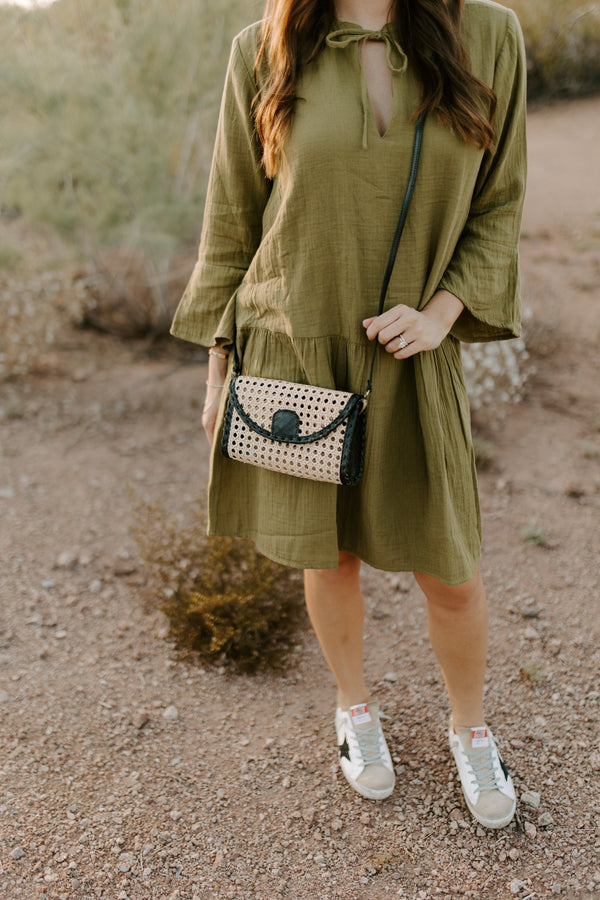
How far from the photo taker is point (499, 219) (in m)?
1.49

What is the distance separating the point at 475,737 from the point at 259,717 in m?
0.70

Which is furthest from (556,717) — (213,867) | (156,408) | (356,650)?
(156,408)

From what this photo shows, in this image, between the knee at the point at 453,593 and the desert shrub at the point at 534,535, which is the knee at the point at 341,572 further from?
the desert shrub at the point at 534,535

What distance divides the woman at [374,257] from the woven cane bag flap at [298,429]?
5 cm

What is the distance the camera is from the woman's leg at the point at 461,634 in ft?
5.41

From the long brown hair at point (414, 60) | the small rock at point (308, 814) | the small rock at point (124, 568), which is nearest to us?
the long brown hair at point (414, 60)

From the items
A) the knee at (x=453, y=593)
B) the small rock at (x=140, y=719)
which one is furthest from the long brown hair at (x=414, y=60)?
the small rock at (x=140, y=719)

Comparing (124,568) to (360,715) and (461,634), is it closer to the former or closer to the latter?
(360,715)

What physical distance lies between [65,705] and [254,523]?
3.27ft

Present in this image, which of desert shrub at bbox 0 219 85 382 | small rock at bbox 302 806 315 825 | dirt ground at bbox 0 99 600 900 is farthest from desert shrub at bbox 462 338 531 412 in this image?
desert shrub at bbox 0 219 85 382

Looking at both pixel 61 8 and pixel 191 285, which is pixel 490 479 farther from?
pixel 61 8

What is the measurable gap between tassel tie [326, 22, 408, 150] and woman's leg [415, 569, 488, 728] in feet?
3.16

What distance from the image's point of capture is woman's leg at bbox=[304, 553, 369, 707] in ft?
5.82

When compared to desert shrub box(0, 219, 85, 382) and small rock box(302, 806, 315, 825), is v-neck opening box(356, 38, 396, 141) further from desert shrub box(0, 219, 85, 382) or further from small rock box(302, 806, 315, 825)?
desert shrub box(0, 219, 85, 382)
